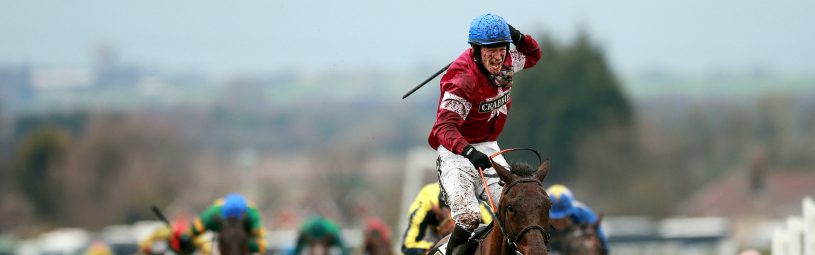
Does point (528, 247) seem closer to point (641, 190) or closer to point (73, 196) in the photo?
point (641, 190)

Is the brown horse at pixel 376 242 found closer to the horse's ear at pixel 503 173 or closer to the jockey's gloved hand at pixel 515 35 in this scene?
the jockey's gloved hand at pixel 515 35

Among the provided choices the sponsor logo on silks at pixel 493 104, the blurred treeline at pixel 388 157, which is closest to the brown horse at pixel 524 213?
the sponsor logo on silks at pixel 493 104

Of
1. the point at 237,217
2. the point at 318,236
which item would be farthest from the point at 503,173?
the point at 318,236

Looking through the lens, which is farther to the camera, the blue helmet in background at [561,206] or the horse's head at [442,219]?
the blue helmet in background at [561,206]

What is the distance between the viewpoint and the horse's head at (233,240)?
1733 cm

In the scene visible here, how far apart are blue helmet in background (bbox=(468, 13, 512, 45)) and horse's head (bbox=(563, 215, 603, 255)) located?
5.96 meters

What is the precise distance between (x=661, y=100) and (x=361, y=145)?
34.4 meters

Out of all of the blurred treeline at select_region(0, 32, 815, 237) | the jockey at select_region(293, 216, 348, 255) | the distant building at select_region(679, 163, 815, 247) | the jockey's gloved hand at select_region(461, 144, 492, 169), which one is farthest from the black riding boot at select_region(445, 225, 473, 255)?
the distant building at select_region(679, 163, 815, 247)

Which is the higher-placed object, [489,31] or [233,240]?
[489,31]

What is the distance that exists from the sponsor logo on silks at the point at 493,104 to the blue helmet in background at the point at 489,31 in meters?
0.53

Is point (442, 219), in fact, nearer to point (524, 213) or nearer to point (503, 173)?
point (503, 173)

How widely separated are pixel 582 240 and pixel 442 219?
293 cm

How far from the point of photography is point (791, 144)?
3425 inches

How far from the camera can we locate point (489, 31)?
39.1 feet
